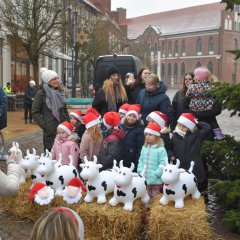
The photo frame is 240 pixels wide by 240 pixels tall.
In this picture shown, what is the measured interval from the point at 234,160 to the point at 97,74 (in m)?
10.7

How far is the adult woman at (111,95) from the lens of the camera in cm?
707

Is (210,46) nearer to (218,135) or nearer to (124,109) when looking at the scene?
(124,109)

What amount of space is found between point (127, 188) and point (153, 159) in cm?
67

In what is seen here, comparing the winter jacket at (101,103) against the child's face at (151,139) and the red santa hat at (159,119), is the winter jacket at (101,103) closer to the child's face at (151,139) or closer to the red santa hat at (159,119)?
the red santa hat at (159,119)

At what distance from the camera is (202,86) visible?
244 inches

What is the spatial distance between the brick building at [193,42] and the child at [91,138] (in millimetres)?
75715

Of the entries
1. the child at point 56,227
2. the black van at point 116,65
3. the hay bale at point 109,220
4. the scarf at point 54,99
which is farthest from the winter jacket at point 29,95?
the child at point 56,227

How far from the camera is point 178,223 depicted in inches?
181

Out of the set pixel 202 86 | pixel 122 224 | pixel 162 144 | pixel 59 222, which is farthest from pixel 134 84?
pixel 59 222

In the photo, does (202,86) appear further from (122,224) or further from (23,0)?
(23,0)

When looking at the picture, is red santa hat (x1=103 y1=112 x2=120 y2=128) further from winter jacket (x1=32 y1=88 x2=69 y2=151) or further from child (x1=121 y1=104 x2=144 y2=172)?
winter jacket (x1=32 y1=88 x2=69 y2=151)

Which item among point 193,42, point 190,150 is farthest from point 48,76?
point 193,42

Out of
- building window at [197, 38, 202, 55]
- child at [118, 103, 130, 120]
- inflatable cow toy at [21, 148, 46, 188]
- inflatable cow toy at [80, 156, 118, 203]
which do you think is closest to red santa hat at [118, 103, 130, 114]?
child at [118, 103, 130, 120]

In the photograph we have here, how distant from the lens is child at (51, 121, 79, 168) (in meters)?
6.24
